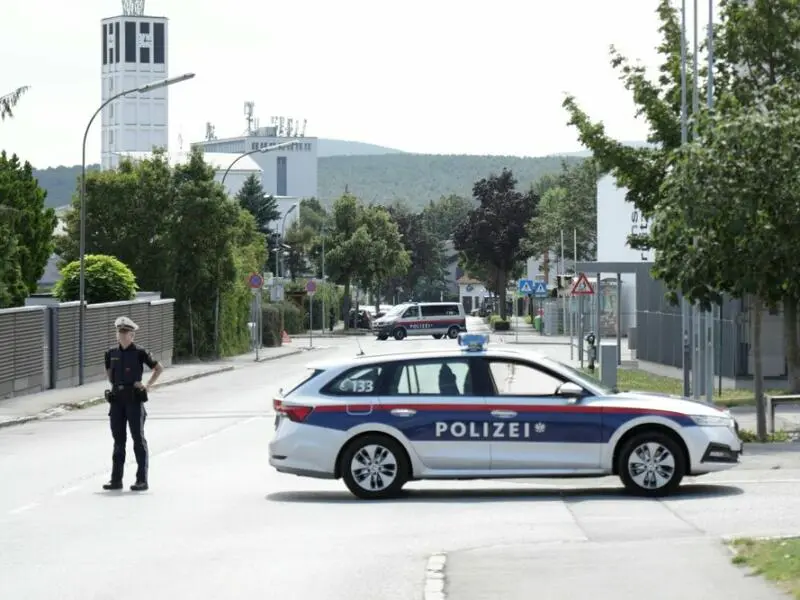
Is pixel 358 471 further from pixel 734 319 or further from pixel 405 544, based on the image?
pixel 734 319

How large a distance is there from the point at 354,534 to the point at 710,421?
13.7 ft

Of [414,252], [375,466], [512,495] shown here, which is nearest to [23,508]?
[375,466]

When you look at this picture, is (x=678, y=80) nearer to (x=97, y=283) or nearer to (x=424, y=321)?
(x=97, y=283)

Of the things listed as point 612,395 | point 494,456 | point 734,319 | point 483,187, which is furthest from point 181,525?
point 483,187

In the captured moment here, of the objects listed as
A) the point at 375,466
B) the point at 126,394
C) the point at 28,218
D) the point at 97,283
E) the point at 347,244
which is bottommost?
the point at 375,466

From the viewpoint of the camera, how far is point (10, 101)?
1435 inches

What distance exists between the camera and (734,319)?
36.3 metres

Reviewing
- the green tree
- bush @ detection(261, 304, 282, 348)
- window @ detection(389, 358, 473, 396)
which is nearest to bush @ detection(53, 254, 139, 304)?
bush @ detection(261, 304, 282, 348)

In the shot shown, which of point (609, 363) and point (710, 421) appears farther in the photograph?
point (609, 363)

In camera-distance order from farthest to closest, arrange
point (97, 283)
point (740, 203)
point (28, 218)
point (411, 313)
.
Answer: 1. point (411, 313)
2. point (28, 218)
3. point (97, 283)
4. point (740, 203)

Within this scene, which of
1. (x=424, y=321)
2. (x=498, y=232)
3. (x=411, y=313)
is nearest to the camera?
(x=424, y=321)

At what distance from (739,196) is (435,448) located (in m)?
7.45

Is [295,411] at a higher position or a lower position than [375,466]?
higher

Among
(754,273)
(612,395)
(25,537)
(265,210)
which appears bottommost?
(25,537)
